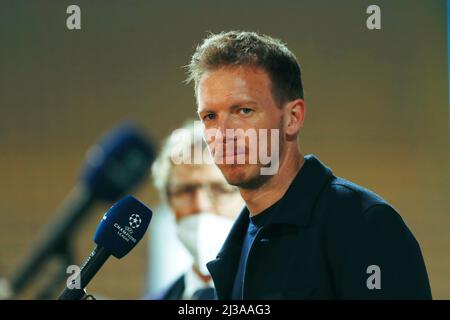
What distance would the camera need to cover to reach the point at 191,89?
3328 millimetres

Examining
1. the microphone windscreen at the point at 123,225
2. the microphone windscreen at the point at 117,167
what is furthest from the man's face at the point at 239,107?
the microphone windscreen at the point at 117,167

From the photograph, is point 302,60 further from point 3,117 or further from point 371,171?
point 3,117

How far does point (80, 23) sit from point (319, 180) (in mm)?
1489

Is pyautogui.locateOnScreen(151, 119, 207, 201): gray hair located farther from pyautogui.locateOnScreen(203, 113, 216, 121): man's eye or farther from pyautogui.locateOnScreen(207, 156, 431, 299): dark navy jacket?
pyautogui.locateOnScreen(207, 156, 431, 299): dark navy jacket

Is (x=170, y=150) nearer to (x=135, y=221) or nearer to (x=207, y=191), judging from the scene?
(x=207, y=191)

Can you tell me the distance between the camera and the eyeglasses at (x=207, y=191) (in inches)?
115

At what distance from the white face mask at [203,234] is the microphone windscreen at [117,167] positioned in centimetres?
64

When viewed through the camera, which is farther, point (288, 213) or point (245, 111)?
point (245, 111)

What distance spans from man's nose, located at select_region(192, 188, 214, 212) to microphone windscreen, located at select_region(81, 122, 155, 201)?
0.63 m

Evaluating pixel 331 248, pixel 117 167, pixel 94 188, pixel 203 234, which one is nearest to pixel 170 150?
pixel 203 234

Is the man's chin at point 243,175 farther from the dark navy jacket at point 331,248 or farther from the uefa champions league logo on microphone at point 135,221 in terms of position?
the uefa champions league logo on microphone at point 135,221

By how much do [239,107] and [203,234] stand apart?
1091 millimetres

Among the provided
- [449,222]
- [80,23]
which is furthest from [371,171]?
[80,23]

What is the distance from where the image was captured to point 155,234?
3670 mm
